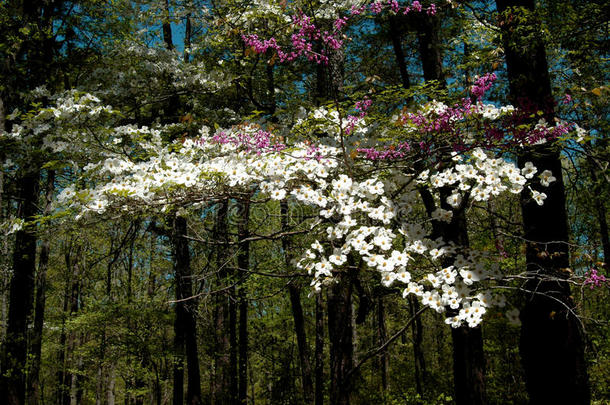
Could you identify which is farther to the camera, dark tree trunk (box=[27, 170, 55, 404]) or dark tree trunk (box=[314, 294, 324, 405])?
dark tree trunk (box=[27, 170, 55, 404])

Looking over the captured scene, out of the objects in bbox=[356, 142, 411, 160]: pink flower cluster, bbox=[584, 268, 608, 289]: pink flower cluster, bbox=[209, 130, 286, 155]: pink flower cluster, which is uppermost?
bbox=[209, 130, 286, 155]: pink flower cluster

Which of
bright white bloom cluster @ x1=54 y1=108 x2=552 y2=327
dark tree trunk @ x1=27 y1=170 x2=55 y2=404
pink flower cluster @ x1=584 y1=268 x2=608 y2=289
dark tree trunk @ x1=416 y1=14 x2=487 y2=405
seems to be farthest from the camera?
dark tree trunk @ x1=27 y1=170 x2=55 y2=404

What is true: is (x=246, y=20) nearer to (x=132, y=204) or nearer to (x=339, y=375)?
(x=132, y=204)

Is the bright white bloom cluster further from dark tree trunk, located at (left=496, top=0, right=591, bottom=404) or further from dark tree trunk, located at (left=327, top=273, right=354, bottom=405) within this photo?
dark tree trunk, located at (left=327, top=273, right=354, bottom=405)

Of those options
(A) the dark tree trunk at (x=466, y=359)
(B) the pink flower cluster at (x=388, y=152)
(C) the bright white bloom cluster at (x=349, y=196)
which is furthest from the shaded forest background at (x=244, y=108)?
(B) the pink flower cluster at (x=388, y=152)

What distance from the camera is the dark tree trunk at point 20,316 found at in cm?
570

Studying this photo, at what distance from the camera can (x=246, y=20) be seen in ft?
15.7

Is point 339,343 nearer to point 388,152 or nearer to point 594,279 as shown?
point 388,152

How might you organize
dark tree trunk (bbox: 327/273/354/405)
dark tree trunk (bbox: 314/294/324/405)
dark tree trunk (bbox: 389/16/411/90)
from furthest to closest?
1. dark tree trunk (bbox: 314/294/324/405)
2. dark tree trunk (bbox: 389/16/411/90)
3. dark tree trunk (bbox: 327/273/354/405)

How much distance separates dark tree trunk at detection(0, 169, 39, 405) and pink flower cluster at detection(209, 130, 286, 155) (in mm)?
3557

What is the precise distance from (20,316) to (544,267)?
286 inches

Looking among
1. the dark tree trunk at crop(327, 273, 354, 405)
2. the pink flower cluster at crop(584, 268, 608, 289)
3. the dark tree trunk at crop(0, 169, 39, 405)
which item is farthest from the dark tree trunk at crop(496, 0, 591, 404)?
the dark tree trunk at crop(0, 169, 39, 405)

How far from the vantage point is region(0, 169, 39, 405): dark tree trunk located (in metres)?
5.70

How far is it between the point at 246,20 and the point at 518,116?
350cm
